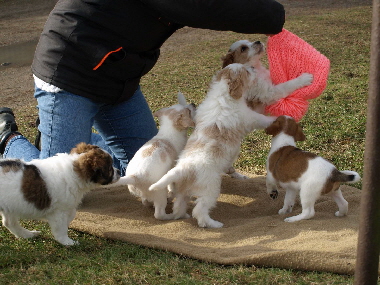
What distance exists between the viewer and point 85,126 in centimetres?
499

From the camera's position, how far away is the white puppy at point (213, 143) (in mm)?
4469

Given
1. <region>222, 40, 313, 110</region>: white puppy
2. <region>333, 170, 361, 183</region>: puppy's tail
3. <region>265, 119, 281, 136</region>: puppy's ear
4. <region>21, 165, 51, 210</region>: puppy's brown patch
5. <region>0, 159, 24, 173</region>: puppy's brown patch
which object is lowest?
<region>21, 165, 51, 210</region>: puppy's brown patch

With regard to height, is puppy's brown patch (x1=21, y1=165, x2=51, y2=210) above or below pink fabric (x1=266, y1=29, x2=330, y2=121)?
below

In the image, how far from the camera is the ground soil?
10.8 metres

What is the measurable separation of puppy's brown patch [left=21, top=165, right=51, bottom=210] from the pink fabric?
8.13 ft

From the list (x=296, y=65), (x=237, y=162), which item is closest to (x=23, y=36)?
(x=237, y=162)

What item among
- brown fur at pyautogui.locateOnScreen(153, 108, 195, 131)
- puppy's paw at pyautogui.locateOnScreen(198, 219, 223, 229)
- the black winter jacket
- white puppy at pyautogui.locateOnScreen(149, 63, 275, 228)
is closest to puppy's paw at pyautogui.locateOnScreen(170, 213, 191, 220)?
white puppy at pyautogui.locateOnScreen(149, 63, 275, 228)

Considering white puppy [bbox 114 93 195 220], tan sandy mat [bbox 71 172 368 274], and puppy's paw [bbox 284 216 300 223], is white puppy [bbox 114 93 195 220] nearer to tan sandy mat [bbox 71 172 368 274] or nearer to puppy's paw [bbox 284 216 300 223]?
tan sandy mat [bbox 71 172 368 274]

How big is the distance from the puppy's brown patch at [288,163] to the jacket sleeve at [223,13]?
1131 millimetres

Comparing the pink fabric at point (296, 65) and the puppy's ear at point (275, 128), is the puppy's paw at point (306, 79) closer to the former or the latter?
the pink fabric at point (296, 65)

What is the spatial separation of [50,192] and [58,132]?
99 cm

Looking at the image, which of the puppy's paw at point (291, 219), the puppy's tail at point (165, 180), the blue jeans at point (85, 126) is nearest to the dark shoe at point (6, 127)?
the blue jeans at point (85, 126)

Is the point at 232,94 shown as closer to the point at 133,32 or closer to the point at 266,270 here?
the point at 133,32

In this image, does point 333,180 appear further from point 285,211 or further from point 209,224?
point 209,224
